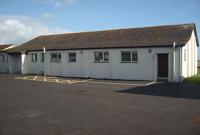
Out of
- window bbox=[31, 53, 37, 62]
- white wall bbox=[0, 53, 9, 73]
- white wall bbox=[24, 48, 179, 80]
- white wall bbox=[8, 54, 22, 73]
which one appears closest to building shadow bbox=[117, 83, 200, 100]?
white wall bbox=[24, 48, 179, 80]

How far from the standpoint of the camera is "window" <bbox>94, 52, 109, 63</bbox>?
23.6m

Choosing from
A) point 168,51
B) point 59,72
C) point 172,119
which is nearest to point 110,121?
point 172,119

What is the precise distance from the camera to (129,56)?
73.0 feet

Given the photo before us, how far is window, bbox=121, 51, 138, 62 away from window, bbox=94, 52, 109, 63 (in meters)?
1.75

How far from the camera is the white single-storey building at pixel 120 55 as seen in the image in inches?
803

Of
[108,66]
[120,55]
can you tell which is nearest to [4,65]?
[108,66]

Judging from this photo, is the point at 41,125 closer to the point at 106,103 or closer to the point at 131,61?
the point at 106,103

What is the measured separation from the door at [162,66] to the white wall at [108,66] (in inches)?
33.7

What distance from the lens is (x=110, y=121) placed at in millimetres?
7875

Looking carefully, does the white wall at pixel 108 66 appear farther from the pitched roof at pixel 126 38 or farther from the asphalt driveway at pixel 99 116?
the asphalt driveway at pixel 99 116

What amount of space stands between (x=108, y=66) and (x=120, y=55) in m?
1.68

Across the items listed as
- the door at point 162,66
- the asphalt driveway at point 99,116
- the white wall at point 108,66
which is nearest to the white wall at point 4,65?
the white wall at point 108,66

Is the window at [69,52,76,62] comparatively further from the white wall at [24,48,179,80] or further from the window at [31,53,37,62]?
the window at [31,53,37,62]

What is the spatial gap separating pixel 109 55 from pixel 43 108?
13.9 m
